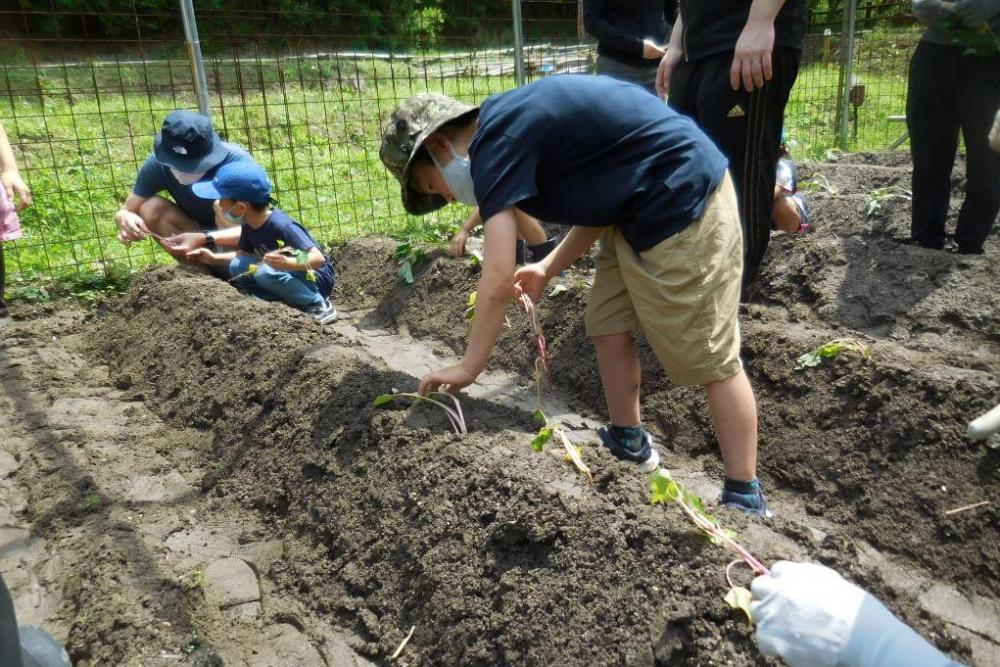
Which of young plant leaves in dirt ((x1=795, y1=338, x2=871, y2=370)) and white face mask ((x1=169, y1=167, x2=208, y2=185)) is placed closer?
young plant leaves in dirt ((x1=795, y1=338, x2=871, y2=370))

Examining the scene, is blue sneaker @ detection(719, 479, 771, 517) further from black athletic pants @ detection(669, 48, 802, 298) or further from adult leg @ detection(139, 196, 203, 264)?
adult leg @ detection(139, 196, 203, 264)

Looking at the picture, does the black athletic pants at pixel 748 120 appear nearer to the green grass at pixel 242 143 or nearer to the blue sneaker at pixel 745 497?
the blue sneaker at pixel 745 497

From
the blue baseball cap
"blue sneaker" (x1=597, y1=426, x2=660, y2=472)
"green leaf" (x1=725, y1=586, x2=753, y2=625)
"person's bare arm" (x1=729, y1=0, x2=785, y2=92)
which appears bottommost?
"blue sneaker" (x1=597, y1=426, x2=660, y2=472)

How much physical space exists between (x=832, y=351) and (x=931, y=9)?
6.34 feet

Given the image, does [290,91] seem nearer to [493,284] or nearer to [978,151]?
[978,151]

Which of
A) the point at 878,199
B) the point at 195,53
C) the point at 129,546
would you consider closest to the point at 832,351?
the point at 878,199

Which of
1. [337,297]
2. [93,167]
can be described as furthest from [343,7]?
[337,297]

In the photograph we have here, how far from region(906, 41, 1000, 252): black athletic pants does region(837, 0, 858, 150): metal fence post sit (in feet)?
20.1

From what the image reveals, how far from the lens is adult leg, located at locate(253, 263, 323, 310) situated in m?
4.84

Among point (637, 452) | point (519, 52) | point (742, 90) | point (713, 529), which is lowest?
point (637, 452)

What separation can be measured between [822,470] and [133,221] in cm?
403

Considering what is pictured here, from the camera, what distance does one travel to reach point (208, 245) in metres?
5.34

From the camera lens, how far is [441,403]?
2809mm

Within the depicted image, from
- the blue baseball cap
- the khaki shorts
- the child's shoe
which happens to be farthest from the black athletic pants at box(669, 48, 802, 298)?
the child's shoe
